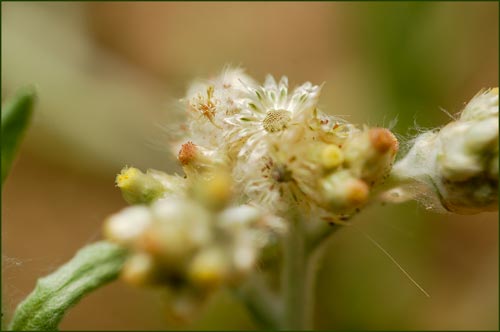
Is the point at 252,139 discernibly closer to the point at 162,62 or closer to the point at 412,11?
the point at 412,11

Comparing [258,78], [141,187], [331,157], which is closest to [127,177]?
[141,187]

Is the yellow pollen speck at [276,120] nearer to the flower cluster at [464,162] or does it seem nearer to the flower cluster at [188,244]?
the flower cluster at [464,162]

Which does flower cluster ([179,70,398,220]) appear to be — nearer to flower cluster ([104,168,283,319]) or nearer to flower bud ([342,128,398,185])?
flower bud ([342,128,398,185])

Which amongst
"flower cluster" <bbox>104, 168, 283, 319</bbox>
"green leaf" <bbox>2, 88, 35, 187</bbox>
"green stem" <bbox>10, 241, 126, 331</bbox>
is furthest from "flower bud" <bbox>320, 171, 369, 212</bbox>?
"green leaf" <bbox>2, 88, 35, 187</bbox>

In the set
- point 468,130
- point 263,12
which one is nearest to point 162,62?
point 263,12

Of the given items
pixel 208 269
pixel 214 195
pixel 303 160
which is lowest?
pixel 208 269

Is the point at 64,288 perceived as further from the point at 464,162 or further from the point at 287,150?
the point at 464,162

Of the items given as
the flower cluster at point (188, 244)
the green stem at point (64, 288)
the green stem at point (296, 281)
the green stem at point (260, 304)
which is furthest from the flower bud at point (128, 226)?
the green stem at point (260, 304)

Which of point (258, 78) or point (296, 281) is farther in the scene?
point (258, 78)
